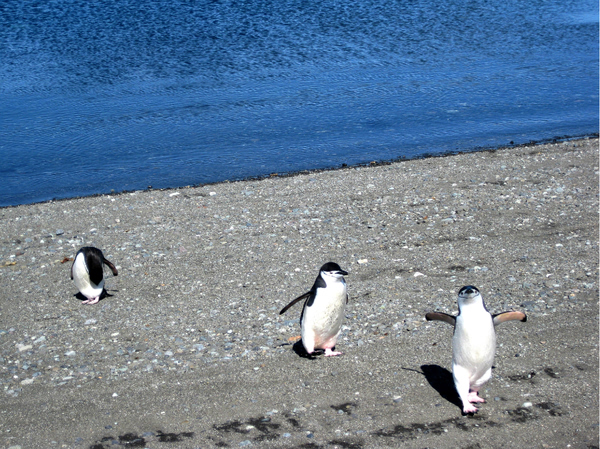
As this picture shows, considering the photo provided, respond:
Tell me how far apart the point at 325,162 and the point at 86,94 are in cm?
692

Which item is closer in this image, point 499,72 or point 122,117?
point 122,117

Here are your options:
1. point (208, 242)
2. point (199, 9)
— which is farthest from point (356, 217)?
point (199, 9)

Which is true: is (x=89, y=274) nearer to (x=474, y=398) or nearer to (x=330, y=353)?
(x=330, y=353)

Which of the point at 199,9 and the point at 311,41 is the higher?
the point at 199,9

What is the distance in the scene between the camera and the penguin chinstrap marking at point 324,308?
5.07m

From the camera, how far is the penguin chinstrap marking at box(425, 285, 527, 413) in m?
4.48

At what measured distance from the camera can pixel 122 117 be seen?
13.9m

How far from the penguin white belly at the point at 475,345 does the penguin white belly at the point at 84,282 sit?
3.52m

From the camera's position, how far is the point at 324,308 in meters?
5.07

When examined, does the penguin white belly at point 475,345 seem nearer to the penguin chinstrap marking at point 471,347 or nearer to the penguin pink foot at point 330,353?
the penguin chinstrap marking at point 471,347

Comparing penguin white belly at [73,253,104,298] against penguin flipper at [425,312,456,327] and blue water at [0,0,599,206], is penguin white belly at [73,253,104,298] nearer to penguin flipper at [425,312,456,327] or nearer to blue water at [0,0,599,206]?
penguin flipper at [425,312,456,327]

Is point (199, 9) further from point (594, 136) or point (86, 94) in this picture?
point (594, 136)

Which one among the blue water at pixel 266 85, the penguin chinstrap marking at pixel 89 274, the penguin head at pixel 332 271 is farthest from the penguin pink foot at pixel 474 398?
the blue water at pixel 266 85

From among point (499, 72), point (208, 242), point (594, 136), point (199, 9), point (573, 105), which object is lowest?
point (208, 242)
